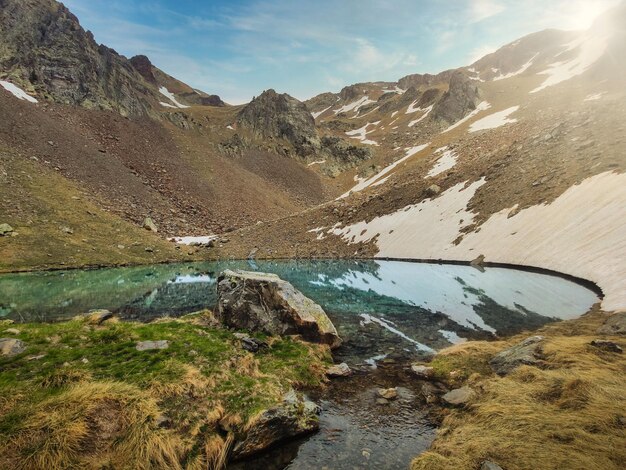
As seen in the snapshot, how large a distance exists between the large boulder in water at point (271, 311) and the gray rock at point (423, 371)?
4.18 metres

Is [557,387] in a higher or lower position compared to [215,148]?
lower

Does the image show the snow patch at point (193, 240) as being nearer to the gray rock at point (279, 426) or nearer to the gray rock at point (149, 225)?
the gray rock at point (149, 225)

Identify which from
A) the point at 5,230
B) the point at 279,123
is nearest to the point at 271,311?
A: the point at 5,230

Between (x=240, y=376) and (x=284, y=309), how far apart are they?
5.95 m

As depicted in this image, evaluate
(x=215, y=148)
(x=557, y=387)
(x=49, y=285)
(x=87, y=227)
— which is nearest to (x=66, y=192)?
(x=87, y=227)

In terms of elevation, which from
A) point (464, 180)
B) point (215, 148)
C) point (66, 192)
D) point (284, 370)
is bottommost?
point (284, 370)

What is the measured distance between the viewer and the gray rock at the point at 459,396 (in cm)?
1095

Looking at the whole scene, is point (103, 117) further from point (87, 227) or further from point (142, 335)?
point (142, 335)

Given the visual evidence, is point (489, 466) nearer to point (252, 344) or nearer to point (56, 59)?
point (252, 344)

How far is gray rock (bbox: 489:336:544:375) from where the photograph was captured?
485 inches

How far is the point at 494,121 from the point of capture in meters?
89.9

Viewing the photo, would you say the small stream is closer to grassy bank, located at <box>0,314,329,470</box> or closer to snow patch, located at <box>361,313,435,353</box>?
snow patch, located at <box>361,313,435,353</box>

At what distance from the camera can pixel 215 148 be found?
4232 inches

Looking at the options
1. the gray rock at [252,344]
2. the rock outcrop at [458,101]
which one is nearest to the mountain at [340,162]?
the rock outcrop at [458,101]
